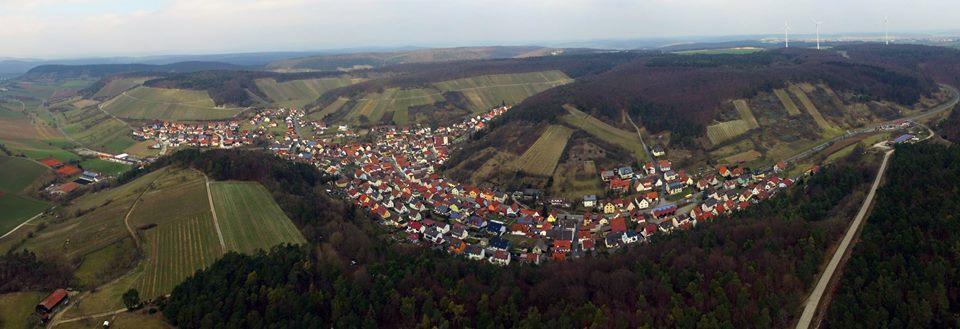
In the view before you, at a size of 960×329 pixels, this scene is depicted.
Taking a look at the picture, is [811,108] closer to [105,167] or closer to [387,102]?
[387,102]

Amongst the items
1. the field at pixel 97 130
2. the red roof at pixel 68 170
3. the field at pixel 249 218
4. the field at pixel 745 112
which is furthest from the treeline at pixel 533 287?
the field at pixel 97 130

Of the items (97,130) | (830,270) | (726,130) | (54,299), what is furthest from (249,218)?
(97,130)

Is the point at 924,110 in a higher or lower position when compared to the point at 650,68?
lower

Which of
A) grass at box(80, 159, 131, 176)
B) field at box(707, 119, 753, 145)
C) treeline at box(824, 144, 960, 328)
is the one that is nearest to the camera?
treeline at box(824, 144, 960, 328)

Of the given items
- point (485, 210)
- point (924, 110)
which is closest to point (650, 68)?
point (924, 110)

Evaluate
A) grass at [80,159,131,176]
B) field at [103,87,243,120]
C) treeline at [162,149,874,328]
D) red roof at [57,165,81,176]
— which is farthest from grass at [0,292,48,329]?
field at [103,87,243,120]

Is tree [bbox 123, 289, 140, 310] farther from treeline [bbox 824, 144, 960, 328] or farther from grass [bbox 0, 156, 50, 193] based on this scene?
grass [bbox 0, 156, 50, 193]

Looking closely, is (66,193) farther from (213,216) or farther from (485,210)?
(485,210)
